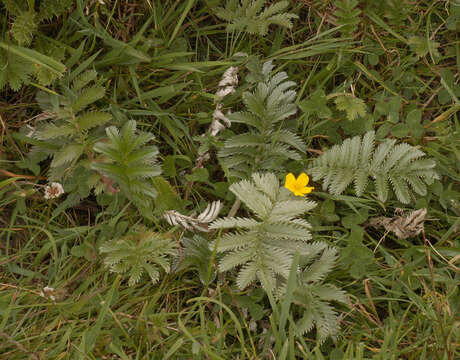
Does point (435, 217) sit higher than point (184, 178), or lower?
lower

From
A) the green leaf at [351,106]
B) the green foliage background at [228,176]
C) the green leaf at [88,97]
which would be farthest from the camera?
the green leaf at [351,106]

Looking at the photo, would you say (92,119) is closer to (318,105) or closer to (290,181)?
(290,181)

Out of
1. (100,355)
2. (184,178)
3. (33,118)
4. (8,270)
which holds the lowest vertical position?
(100,355)

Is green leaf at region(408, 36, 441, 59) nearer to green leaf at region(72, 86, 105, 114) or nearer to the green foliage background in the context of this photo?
the green foliage background

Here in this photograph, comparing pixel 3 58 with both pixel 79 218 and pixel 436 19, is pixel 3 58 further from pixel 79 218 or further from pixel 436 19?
pixel 436 19

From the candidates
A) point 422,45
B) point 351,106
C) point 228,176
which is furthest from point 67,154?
point 422,45

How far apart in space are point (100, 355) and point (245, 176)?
1205 millimetres

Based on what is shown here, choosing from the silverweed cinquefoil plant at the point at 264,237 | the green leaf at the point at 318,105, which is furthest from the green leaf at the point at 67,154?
the green leaf at the point at 318,105

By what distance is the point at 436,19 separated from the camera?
3.12 metres

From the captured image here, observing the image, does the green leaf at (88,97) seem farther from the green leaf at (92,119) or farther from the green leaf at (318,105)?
the green leaf at (318,105)

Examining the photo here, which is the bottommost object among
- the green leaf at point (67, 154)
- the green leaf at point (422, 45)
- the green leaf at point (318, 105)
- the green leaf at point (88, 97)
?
the green leaf at point (67, 154)

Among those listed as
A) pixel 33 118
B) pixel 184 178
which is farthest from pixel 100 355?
pixel 33 118

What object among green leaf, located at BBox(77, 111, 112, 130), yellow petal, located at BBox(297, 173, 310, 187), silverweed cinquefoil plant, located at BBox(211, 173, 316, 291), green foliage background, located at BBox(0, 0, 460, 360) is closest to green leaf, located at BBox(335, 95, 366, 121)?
green foliage background, located at BBox(0, 0, 460, 360)

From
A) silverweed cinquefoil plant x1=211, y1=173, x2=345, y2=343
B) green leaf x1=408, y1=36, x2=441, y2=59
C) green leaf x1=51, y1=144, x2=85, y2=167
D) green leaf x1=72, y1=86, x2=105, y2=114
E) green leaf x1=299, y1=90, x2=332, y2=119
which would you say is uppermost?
green leaf x1=408, y1=36, x2=441, y2=59
